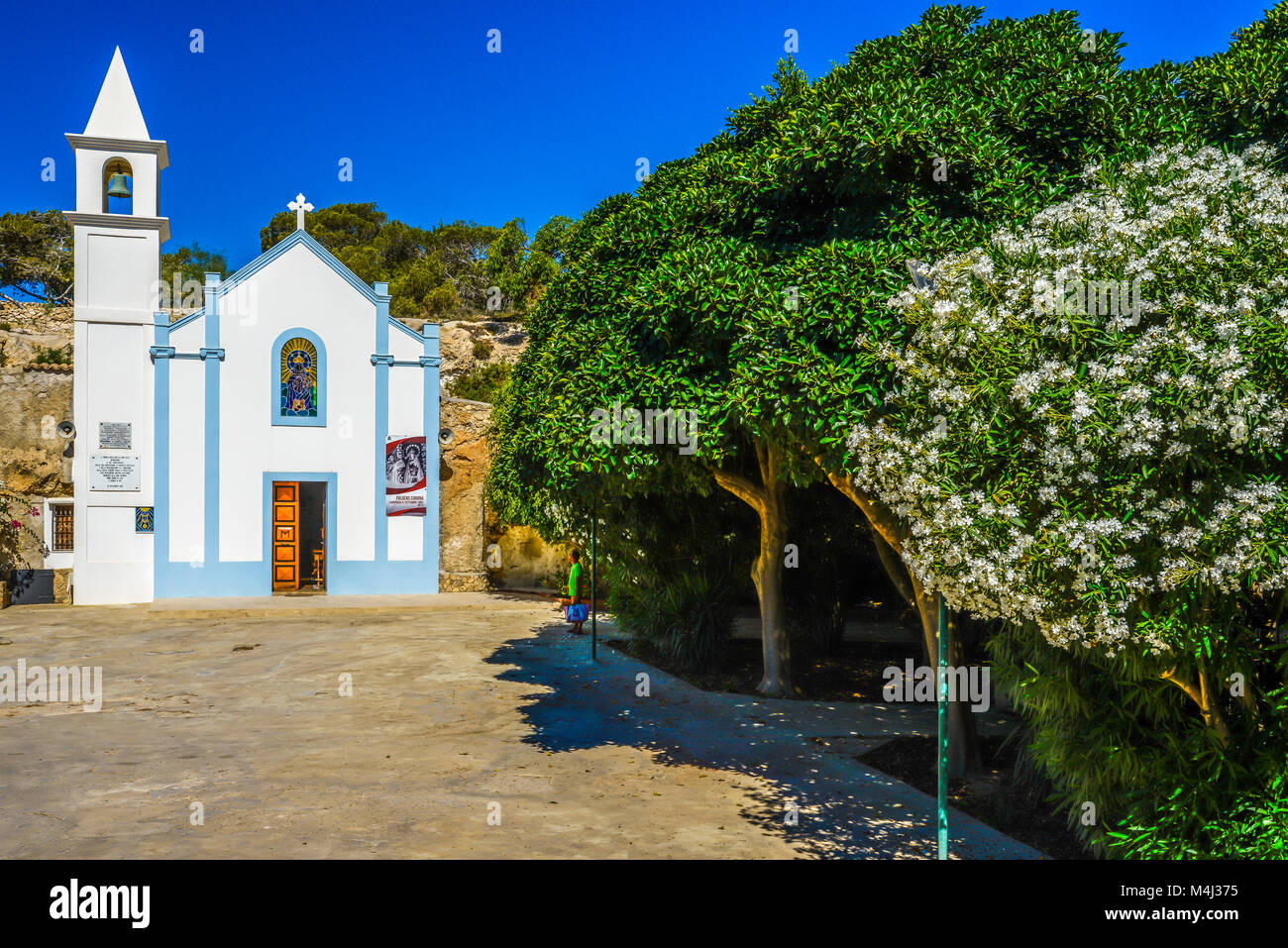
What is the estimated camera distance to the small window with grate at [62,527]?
23386mm

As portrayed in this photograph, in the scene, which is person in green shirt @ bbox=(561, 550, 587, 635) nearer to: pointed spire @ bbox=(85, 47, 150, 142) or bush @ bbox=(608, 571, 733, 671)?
bush @ bbox=(608, 571, 733, 671)

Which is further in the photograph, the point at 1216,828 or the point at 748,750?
the point at 748,750

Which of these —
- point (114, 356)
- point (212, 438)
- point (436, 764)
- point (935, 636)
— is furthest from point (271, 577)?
point (935, 636)

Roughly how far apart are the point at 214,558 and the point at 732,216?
53.7 feet

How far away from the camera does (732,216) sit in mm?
9422

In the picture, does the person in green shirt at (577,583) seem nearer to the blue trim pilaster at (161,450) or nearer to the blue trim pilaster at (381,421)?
the blue trim pilaster at (381,421)

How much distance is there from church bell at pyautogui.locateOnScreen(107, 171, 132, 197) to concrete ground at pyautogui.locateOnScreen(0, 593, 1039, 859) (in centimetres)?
1112

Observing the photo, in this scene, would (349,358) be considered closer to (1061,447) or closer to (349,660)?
(349,660)

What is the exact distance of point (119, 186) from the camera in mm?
21094

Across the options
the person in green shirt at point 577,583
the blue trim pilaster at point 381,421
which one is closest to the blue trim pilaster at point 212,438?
the blue trim pilaster at point 381,421

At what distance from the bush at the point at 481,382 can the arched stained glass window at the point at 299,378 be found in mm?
8439

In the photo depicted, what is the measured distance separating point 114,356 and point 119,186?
3999 millimetres

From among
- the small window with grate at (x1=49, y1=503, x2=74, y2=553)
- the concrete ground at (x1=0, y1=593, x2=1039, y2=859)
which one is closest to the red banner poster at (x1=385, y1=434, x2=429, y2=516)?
the concrete ground at (x1=0, y1=593, x2=1039, y2=859)

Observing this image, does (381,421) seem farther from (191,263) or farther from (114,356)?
(191,263)
